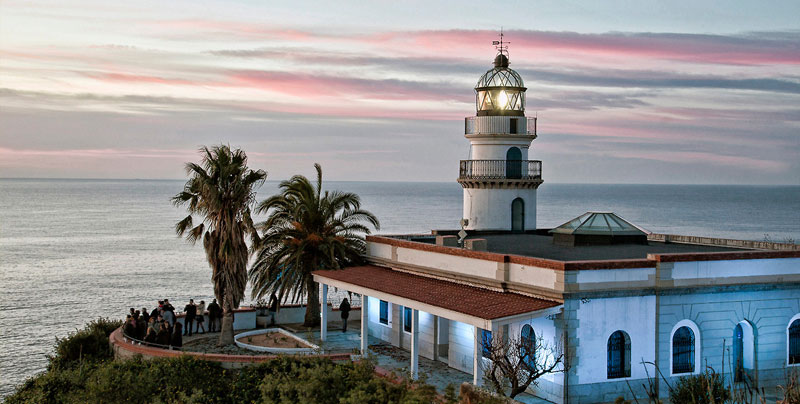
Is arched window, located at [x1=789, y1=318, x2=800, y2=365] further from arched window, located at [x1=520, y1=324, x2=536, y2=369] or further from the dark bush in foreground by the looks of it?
the dark bush in foreground

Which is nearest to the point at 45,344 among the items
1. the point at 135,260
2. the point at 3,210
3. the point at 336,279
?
the point at 336,279

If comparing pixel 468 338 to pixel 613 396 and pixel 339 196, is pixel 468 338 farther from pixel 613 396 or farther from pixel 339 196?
pixel 339 196

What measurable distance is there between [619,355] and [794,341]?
5.66m

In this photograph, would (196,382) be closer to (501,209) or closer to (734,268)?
(734,268)

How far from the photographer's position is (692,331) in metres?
22.0

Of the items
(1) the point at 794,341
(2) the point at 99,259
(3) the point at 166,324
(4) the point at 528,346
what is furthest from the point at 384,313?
(2) the point at 99,259

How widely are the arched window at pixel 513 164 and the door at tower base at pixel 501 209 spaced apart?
736mm

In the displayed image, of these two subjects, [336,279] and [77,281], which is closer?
[336,279]

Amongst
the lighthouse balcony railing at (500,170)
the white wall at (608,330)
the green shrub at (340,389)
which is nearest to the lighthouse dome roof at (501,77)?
the lighthouse balcony railing at (500,170)

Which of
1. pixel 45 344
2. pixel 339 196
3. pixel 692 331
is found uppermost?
pixel 339 196

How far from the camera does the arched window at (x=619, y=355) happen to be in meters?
21.3

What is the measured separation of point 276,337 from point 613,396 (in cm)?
1252

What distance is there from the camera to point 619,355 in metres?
21.4

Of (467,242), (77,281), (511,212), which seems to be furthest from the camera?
(77,281)
